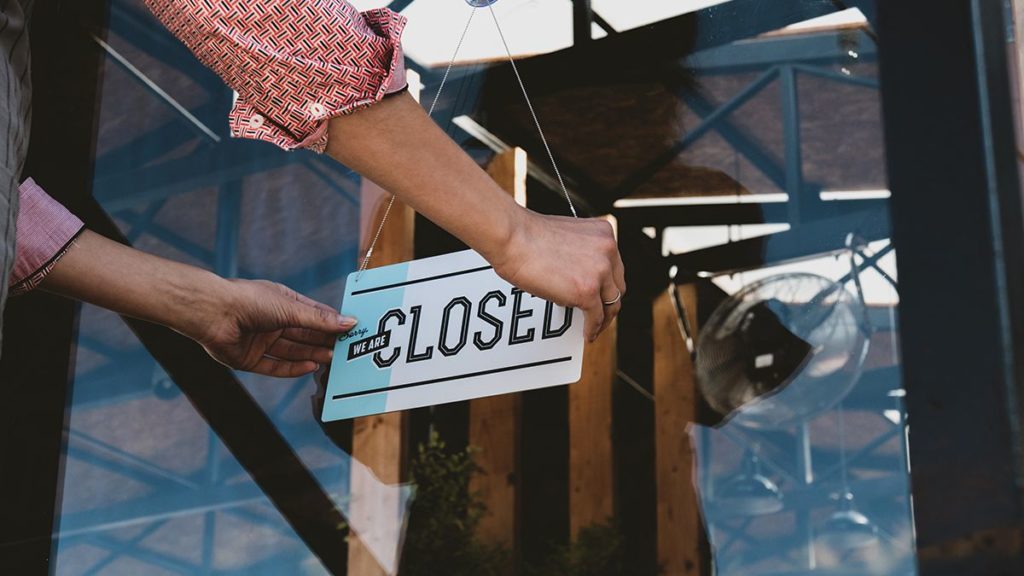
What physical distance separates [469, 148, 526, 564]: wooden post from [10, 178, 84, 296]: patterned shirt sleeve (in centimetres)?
278

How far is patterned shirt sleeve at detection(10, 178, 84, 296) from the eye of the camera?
4.34 ft

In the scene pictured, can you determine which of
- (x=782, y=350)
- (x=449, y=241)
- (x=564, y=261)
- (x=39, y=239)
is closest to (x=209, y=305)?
(x=39, y=239)

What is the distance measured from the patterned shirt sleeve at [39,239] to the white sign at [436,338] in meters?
0.40

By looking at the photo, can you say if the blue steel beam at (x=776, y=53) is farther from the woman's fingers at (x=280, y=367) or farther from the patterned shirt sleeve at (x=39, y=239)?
the patterned shirt sleeve at (x=39, y=239)

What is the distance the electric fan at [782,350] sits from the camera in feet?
Answer: 12.0

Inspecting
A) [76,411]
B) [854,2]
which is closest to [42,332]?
[76,411]

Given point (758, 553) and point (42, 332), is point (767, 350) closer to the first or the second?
point (758, 553)

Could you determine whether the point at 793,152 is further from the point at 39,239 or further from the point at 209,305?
the point at 39,239

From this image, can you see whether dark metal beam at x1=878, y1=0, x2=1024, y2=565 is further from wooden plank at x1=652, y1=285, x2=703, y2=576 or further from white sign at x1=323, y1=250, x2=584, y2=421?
wooden plank at x1=652, y1=285, x2=703, y2=576

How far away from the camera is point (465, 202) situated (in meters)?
0.97

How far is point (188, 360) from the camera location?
289cm

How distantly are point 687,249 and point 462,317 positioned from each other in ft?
10.2

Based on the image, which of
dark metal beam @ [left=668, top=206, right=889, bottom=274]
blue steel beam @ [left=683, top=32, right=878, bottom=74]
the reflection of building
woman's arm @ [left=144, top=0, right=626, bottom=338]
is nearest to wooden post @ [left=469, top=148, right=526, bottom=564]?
the reflection of building

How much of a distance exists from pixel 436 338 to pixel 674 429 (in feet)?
9.92
